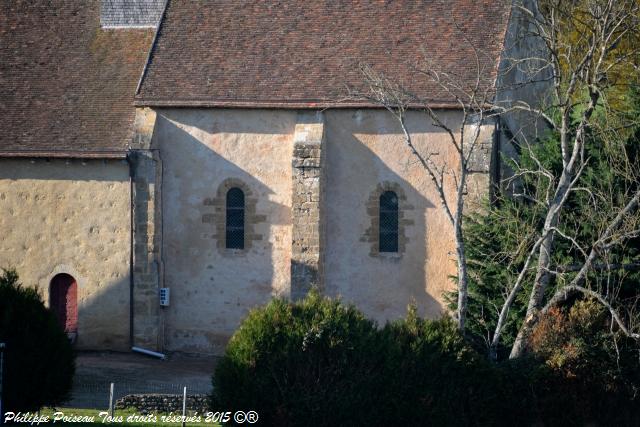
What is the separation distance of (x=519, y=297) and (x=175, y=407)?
724 centimetres

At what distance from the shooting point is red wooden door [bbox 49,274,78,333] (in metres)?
28.4

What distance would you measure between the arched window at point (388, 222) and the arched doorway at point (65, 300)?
7680mm

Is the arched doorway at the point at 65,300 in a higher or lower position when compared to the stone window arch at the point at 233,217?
lower

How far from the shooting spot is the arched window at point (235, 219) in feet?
92.2

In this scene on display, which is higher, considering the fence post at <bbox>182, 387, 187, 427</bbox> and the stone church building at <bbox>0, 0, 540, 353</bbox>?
the stone church building at <bbox>0, 0, 540, 353</bbox>

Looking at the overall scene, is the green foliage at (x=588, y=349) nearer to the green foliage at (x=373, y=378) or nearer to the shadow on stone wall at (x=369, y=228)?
the green foliage at (x=373, y=378)

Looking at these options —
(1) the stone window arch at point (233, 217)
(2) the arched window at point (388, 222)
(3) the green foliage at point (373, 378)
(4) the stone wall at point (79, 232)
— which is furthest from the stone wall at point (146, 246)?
(3) the green foliage at point (373, 378)

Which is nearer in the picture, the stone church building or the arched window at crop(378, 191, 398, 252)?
the stone church building

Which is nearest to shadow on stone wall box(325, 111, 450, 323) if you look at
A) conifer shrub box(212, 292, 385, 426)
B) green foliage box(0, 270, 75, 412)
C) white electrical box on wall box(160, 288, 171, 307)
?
white electrical box on wall box(160, 288, 171, 307)

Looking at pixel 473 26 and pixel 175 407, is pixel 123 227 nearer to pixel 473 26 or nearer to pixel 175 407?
pixel 175 407

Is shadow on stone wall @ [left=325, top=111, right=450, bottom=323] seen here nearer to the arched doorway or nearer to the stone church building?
the stone church building

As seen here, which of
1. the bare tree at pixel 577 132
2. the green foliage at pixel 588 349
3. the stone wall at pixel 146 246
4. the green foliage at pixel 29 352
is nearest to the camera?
the green foliage at pixel 29 352

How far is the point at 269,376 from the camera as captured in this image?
19078mm

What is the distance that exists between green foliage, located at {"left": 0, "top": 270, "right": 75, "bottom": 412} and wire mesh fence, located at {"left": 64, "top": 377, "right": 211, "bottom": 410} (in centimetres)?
285
